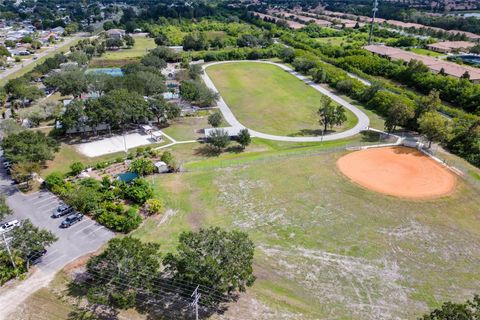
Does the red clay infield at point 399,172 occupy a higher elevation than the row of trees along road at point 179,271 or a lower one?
lower

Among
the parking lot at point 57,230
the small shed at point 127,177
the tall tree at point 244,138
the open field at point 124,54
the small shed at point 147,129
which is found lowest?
the parking lot at point 57,230

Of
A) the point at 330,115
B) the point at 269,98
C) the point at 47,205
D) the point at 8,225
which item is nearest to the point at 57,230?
Result: the point at 8,225

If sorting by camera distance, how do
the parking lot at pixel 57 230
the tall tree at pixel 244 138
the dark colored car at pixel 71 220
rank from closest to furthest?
the parking lot at pixel 57 230
the dark colored car at pixel 71 220
the tall tree at pixel 244 138

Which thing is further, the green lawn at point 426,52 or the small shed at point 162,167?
the green lawn at point 426,52

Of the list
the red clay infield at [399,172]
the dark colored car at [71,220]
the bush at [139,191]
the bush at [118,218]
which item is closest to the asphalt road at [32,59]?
the bush at [139,191]

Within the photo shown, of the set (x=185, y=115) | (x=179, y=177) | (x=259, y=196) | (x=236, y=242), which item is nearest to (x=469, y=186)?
(x=259, y=196)

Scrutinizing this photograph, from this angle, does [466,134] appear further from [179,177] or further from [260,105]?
[179,177]

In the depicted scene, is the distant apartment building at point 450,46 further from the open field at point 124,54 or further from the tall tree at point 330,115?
the open field at point 124,54
